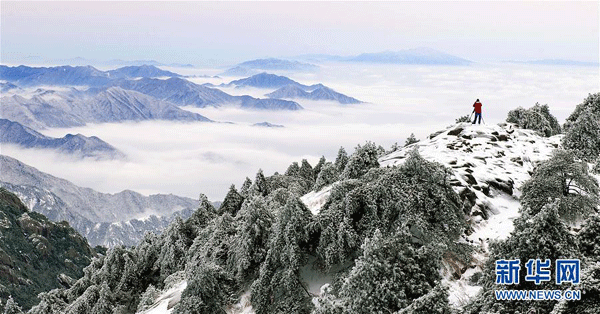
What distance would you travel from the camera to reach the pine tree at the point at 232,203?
34375 mm

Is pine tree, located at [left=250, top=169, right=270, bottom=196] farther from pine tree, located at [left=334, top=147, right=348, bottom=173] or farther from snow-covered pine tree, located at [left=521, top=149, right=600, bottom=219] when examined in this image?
snow-covered pine tree, located at [left=521, top=149, right=600, bottom=219]

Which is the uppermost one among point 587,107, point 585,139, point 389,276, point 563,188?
point 587,107

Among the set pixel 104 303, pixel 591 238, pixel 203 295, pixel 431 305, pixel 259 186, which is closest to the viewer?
pixel 431 305

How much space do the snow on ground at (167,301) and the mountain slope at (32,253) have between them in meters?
127

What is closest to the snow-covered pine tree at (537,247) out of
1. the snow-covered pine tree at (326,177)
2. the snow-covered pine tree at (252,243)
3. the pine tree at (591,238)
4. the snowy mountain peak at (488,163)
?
the pine tree at (591,238)

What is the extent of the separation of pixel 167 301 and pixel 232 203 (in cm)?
1283

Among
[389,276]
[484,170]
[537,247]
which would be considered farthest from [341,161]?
[537,247]

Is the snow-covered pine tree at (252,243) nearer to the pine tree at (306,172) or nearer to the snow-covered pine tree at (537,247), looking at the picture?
the snow-covered pine tree at (537,247)

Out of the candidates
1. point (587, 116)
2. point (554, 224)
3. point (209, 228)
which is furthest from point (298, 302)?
point (587, 116)

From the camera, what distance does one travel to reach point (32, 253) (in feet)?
526

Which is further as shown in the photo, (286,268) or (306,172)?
(306,172)

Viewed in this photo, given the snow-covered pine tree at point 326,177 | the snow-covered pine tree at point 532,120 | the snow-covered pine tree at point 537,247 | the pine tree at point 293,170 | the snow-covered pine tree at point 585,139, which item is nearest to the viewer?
the snow-covered pine tree at point 537,247

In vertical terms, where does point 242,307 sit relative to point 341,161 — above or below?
below

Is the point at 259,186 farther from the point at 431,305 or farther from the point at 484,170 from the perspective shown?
the point at 431,305
